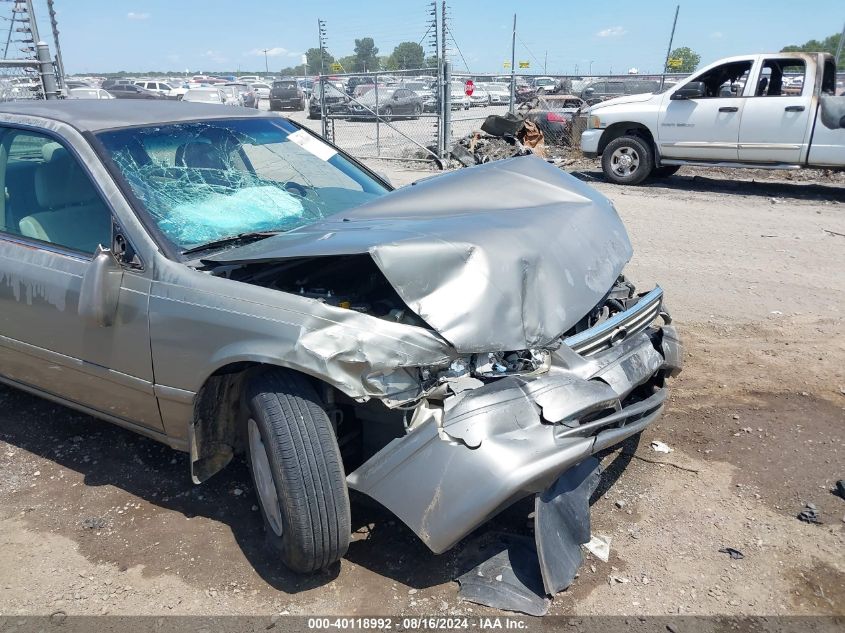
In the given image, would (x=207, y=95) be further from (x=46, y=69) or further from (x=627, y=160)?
(x=627, y=160)

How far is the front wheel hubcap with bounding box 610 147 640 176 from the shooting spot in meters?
10.9

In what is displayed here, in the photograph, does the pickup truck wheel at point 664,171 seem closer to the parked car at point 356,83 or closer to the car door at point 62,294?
the parked car at point 356,83

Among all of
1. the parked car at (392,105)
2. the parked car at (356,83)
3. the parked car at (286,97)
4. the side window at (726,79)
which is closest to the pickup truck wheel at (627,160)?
the side window at (726,79)

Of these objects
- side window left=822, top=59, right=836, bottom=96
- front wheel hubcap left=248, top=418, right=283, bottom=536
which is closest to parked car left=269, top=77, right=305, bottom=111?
side window left=822, top=59, right=836, bottom=96

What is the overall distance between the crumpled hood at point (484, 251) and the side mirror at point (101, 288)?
1.52ft

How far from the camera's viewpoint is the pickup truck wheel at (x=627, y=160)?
10766mm

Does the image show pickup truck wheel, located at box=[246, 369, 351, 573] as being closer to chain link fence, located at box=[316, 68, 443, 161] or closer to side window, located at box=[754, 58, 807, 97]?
side window, located at box=[754, 58, 807, 97]

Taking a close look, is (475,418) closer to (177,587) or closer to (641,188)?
(177,587)

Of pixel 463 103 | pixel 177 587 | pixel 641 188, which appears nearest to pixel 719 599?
pixel 177 587

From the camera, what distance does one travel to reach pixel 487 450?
2.27m

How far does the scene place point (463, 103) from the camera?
62.2 feet

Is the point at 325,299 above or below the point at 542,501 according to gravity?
above

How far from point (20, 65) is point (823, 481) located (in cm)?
1177

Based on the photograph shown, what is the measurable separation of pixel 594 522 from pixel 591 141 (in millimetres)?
9343
